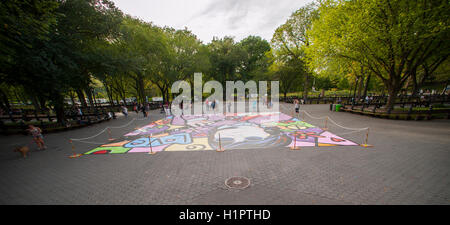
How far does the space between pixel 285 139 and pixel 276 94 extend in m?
37.0

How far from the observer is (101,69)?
563 inches

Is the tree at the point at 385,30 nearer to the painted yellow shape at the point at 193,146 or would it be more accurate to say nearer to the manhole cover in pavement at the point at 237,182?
the painted yellow shape at the point at 193,146

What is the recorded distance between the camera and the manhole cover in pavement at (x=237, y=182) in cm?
431

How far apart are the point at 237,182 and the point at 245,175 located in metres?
0.50

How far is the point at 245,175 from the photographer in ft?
16.1

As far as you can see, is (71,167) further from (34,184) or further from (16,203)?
(16,203)

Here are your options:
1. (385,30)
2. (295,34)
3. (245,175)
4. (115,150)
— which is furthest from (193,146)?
(295,34)

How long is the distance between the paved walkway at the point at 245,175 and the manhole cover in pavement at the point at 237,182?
188 mm

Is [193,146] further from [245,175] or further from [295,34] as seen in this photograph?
[295,34]

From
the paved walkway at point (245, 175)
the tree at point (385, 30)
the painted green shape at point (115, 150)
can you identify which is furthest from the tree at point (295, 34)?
the painted green shape at point (115, 150)

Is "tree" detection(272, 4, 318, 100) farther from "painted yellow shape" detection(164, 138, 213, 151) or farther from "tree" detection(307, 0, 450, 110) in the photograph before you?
"painted yellow shape" detection(164, 138, 213, 151)

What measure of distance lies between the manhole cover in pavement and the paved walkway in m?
0.19
